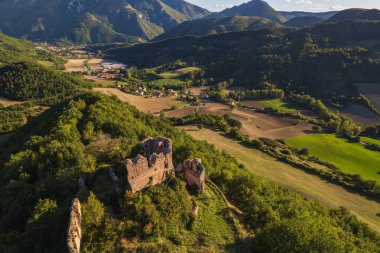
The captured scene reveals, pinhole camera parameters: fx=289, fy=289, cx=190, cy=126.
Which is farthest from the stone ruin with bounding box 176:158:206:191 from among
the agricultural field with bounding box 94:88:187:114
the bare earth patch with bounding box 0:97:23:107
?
the bare earth patch with bounding box 0:97:23:107

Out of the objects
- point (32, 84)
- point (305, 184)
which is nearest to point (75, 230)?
point (305, 184)

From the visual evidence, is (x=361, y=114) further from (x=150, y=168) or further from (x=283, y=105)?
(x=150, y=168)

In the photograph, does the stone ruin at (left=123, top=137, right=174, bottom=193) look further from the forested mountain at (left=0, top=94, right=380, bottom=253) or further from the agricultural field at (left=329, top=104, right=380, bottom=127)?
the agricultural field at (left=329, top=104, right=380, bottom=127)

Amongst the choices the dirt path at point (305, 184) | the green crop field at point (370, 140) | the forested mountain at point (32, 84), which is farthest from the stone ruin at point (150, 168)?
the forested mountain at point (32, 84)

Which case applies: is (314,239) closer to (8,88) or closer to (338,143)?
(338,143)

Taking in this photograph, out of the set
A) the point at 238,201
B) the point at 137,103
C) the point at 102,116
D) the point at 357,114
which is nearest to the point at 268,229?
the point at 238,201

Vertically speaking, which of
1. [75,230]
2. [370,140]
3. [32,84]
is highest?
[75,230]
